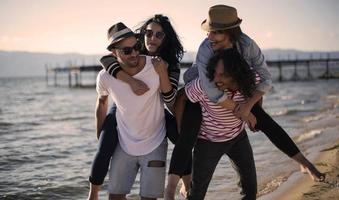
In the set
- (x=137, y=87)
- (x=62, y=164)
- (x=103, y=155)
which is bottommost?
(x=62, y=164)

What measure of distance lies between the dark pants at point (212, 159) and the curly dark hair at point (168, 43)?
Answer: 86cm

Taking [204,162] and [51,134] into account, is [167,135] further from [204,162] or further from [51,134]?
[51,134]

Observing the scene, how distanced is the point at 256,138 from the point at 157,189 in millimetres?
8523

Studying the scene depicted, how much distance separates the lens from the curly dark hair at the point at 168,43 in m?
4.14

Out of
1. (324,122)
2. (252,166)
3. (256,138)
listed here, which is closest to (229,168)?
(256,138)

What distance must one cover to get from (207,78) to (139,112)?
2.24 feet

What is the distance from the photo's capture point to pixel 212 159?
3.74 metres

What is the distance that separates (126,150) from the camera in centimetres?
385

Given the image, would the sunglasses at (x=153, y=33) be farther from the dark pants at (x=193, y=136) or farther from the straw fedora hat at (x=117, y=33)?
the dark pants at (x=193, y=136)

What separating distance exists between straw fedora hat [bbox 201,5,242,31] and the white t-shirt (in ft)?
2.02

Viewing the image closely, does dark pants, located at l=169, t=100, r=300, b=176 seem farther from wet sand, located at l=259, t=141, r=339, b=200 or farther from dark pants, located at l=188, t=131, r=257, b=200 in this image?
wet sand, located at l=259, t=141, r=339, b=200

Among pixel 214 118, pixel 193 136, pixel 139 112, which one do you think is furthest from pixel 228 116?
pixel 139 112

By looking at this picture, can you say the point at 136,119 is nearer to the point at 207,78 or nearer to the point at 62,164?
the point at 207,78

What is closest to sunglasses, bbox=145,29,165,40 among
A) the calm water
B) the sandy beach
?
the sandy beach
